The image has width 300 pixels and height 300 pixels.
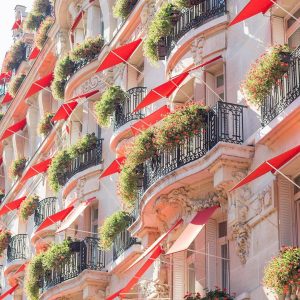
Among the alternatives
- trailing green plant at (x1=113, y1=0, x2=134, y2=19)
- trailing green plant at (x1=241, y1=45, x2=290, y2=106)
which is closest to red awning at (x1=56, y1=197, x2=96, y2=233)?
trailing green plant at (x1=113, y1=0, x2=134, y2=19)

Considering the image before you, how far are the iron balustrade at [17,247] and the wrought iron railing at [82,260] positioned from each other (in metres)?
8.22

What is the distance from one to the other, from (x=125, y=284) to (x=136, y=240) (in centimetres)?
118

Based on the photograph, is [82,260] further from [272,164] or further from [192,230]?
[272,164]

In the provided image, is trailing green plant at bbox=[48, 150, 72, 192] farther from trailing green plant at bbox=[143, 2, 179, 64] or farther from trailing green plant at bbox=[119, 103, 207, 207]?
trailing green plant at bbox=[119, 103, 207, 207]

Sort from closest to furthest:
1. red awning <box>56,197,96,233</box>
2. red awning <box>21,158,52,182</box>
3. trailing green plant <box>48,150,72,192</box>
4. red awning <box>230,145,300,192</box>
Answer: red awning <box>230,145,300,192</box>
red awning <box>56,197,96,233</box>
trailing green plant <box>48,150,72,192</box>
red awning <box>21,158,52,182</box>

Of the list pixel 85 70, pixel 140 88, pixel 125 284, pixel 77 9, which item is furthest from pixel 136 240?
pixel 77 9

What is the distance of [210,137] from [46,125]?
607 inches

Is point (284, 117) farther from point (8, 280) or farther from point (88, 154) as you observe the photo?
point (8, 280)

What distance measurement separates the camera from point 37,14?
43.6 m

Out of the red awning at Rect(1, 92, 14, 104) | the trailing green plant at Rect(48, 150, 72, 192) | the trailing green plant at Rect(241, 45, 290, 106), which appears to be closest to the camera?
the trailing green plant at Rect(241, 45, 290, 106)

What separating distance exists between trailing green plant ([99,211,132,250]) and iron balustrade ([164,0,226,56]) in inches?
171

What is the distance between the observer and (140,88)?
28.9 m

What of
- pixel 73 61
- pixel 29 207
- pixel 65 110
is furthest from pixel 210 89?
pixel 29 207

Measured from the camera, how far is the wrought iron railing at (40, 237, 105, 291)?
29.0 meters
